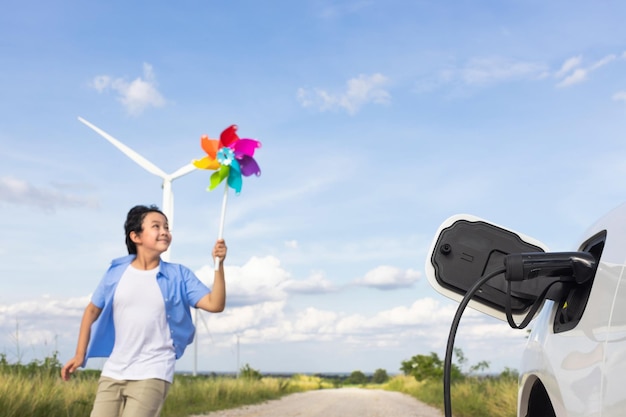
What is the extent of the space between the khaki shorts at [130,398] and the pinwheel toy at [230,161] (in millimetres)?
2780

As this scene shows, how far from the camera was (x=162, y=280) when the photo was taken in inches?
196

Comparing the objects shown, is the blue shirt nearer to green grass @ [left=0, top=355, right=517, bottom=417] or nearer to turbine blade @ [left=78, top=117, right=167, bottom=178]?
green grass @ [left=0, top=355, right=517, bottom=417]

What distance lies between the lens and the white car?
1561 mm

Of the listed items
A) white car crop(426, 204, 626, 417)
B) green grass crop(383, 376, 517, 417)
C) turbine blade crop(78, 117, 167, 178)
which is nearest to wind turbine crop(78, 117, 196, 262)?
turbine blade crop(78, 117, 167, 178)

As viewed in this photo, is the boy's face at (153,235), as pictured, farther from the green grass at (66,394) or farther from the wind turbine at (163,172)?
the wind turbine at (163,172)

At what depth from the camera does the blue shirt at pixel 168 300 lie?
4.89m

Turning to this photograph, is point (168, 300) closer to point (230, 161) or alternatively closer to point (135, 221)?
point (135, 221)

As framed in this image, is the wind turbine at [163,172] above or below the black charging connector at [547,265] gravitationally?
above

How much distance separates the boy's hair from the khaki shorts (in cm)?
92

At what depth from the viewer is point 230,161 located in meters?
7.26

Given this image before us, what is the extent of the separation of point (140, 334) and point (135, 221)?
0.78 m

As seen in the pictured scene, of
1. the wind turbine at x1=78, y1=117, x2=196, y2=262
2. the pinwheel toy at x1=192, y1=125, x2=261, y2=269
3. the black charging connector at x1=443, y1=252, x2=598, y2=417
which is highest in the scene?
the wind turbine at x1=78, y1=117, x2=196, y2=262

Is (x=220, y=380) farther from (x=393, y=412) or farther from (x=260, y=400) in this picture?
(x=393, y=412)

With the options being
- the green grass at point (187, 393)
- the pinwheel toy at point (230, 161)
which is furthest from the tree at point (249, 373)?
the pinwheel toy at point (230, 161)
